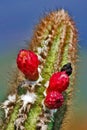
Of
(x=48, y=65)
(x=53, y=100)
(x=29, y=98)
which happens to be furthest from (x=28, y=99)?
(x=48, y=65)

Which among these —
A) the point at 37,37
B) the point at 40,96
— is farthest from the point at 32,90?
the point at 37,37

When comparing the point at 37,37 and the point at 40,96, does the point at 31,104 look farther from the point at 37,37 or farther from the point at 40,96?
the point at 37,37

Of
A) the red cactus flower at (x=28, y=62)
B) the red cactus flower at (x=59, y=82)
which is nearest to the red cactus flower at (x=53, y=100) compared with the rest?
the red cactus flower at (x=59, y=82)

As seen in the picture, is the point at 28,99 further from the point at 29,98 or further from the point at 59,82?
the point at 59,82

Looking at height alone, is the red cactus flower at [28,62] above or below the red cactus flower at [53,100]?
above

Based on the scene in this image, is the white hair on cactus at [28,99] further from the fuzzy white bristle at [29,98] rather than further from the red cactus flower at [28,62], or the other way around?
the red cactus flower at [28,62]

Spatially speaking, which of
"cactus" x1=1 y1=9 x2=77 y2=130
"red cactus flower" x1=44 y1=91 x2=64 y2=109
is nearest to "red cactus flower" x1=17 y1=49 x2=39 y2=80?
"cactus" x1=1 y1=9 x2=77 y2=130

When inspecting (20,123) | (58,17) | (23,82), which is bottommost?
(20,123)
